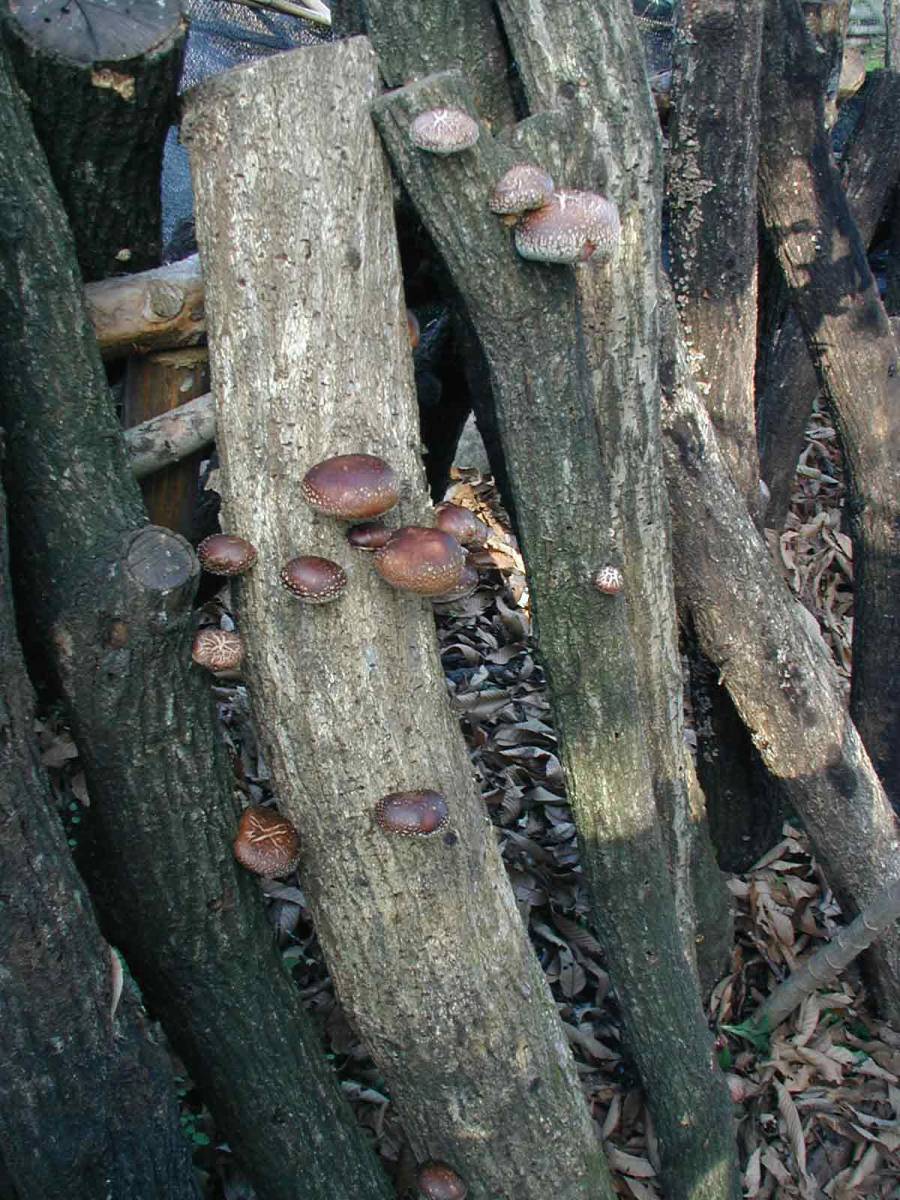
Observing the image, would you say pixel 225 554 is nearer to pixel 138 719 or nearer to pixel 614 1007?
pixel 138 719

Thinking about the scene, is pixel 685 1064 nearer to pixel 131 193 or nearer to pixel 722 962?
pixel 722 962

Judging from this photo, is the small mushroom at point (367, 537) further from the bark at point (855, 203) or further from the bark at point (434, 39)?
the bark at point (855, 203)

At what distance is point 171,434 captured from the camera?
3.21m

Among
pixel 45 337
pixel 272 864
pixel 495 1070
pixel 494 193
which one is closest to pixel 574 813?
pixel 495 1070

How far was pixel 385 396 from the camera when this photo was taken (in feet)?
9.16

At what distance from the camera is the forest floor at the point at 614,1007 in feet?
11.9

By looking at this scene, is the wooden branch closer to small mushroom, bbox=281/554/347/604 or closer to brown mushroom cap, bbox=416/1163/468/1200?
brown mushroom cap, bbox=416/1163/468/1200

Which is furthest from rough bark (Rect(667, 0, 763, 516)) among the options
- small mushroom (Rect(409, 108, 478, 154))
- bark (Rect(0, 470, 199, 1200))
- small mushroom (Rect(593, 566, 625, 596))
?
bark (Rect(0, 470, 199, 1200))

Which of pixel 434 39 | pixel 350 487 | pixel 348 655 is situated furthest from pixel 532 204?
pixel 348 655

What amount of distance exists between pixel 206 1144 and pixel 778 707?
253 cm

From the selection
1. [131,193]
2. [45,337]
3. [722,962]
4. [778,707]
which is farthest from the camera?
[722,962]

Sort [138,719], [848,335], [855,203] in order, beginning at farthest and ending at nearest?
[855,203] → [848,335] → [138,719]

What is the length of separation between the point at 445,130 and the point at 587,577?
1.31 metres

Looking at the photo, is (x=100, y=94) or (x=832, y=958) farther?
(x=832, y=958)
